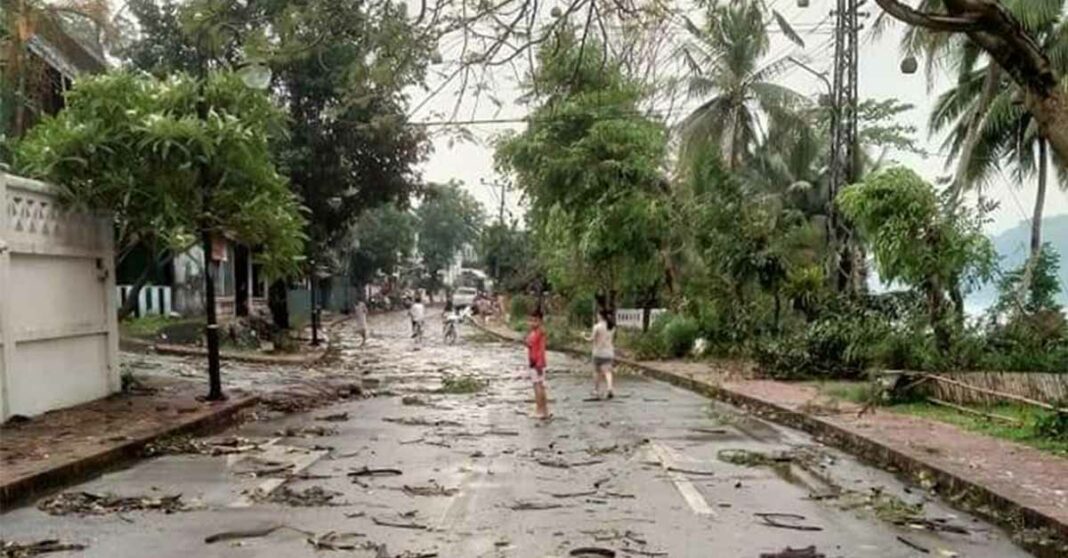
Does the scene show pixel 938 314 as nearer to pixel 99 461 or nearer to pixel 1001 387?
pixel 1001 387

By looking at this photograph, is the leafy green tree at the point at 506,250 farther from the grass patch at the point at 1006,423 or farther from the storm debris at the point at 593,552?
the storm debris at the point at 593,552

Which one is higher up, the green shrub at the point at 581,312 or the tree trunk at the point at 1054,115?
the tree trunk at the point at 1054,115

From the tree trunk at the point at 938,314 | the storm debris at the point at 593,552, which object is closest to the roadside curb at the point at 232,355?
the tree trunk at the point at 938,314

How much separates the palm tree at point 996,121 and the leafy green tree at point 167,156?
1869 cm

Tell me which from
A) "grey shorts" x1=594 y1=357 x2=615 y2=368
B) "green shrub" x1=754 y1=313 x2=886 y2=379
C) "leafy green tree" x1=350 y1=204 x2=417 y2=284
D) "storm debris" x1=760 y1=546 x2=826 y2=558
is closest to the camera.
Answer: "storm debris" x1=760 y1=546 x2=826 y2=558

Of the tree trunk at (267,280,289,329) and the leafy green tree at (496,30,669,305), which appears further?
the tree trunk at (267,280,289,329)

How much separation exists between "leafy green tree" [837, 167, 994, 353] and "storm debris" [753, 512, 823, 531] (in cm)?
1170

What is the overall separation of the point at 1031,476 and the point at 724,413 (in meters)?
7.59

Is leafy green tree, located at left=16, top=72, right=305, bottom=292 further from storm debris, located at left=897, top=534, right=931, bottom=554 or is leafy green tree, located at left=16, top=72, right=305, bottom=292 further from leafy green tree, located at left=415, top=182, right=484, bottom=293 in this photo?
leafy green tree, located at left=415, top=182, right=484, bottom=293

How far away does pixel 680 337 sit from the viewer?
30.7 metres

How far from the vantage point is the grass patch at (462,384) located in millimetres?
21703

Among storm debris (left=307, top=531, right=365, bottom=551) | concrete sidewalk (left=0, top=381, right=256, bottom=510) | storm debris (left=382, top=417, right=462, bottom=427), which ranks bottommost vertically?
storm debris (left=382, top=417, right=462, bottom=427)

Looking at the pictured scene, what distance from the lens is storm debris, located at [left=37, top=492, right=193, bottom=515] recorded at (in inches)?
346

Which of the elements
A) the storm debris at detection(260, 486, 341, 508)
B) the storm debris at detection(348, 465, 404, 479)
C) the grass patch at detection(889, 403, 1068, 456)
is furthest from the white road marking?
the grass patch at detection(889, 403, 1068, 456)
